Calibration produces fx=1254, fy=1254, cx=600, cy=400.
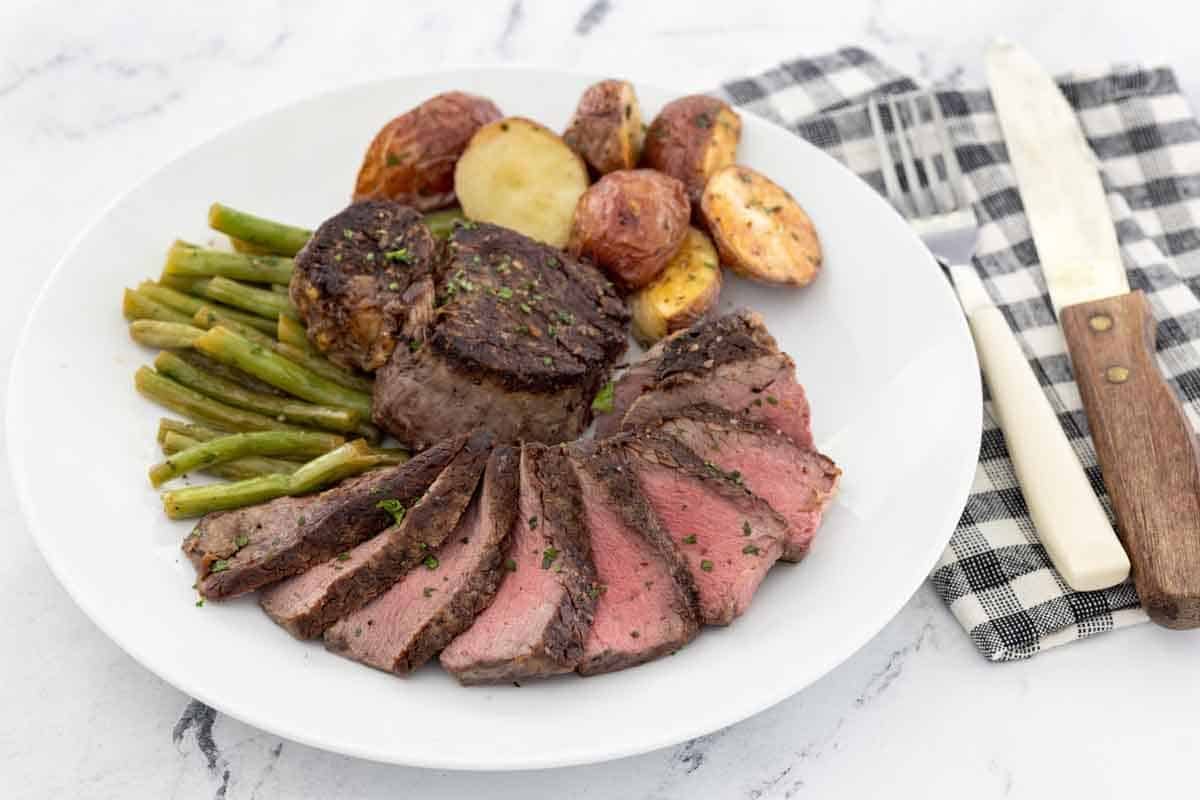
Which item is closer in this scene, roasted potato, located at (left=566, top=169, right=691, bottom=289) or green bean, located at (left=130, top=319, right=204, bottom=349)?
green bean, located at (left=130, top=319, right=204, bottom=349)

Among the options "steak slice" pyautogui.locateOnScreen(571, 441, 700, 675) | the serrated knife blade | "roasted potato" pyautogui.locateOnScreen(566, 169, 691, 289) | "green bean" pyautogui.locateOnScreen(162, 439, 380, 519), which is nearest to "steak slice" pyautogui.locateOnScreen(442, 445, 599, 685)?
"steak slice" pyautogui.locateOnScreen(571, 441, 700, 675)

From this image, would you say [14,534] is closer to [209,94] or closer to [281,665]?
[281,665]

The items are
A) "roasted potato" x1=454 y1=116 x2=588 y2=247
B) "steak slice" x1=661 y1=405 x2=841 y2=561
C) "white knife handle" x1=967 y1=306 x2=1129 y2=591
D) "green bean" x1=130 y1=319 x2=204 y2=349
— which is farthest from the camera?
"roasted potato" x1=454 y1=116 x2=588 y2=247

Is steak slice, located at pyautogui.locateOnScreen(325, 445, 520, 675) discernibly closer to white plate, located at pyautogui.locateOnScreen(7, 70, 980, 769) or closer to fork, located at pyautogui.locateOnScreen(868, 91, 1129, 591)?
white plate, located at pyautogui.locateOnScreen(7, 70, 980, 769)

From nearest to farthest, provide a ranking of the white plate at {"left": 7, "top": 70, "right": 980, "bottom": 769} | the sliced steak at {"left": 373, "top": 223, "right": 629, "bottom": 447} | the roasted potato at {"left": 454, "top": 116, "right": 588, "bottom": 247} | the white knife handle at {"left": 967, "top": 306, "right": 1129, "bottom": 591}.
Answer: the white plate at {"left": 7, "top": 70, "right": 980, "bottom": 769} → the white knife handle at {"left": 967, "top": 306, "right": 1129, "bottom": 591} → the sliced steak at {"left": 373, "top": 223, "right": 629, "bottom": 447} → the roasted potato at {"left": 454, "top": 116, "right": 588, "bottom": 247}

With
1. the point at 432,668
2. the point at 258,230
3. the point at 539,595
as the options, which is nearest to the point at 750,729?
the point at 539,595

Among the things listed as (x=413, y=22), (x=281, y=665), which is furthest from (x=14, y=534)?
(x=413, y=22)

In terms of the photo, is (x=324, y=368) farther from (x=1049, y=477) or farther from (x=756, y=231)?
(x=1049, y=477)
